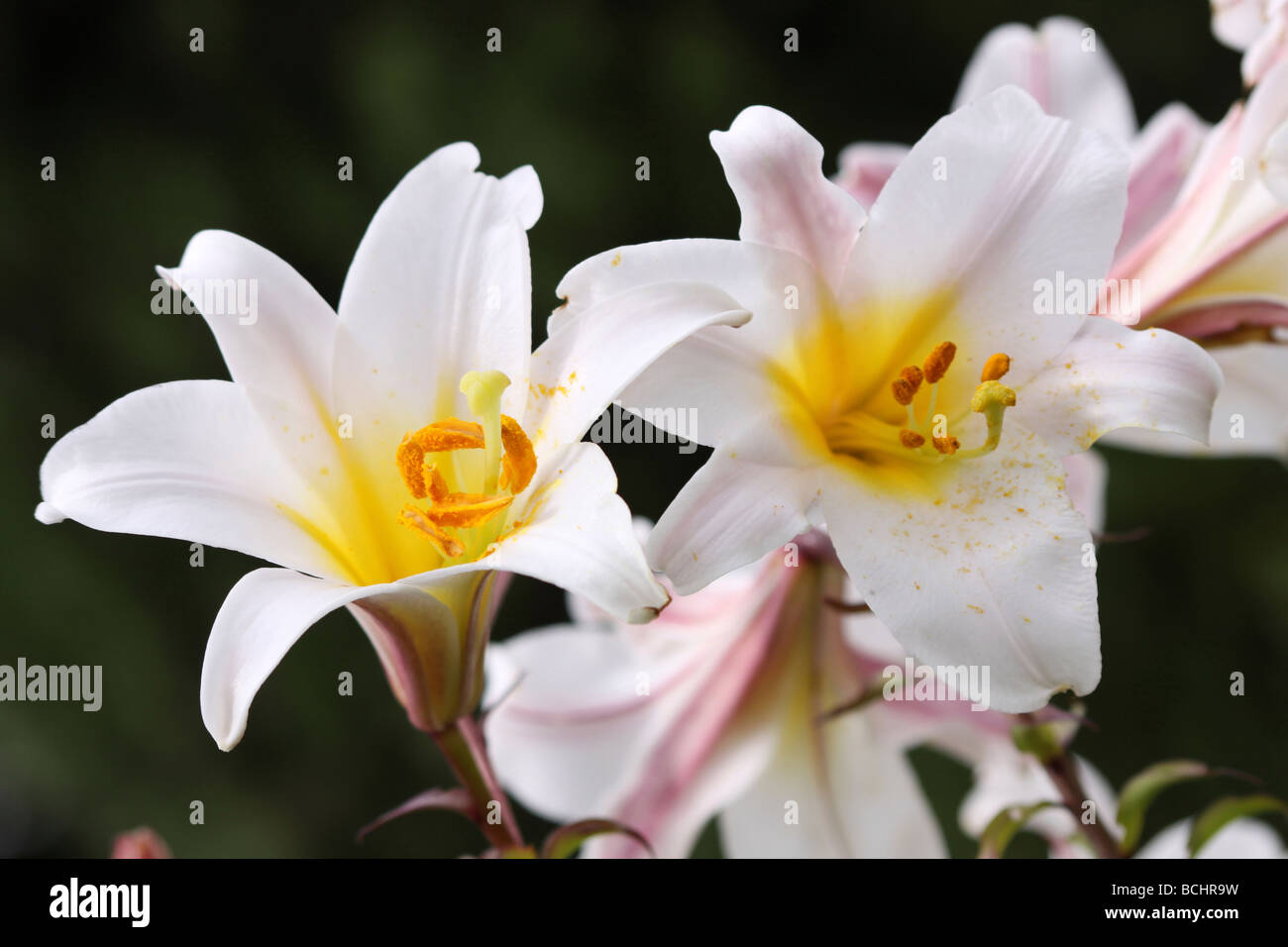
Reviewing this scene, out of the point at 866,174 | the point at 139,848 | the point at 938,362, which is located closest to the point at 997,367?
the point at 938,362

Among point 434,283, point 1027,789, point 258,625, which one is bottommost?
point 1027,789

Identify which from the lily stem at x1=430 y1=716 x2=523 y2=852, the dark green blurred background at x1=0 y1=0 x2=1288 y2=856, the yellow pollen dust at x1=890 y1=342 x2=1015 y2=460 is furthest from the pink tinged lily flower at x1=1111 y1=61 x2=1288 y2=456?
the dark green blurred background at x1=0 y1=0 x2=1288 y2=856

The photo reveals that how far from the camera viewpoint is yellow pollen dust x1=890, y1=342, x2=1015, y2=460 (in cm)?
46

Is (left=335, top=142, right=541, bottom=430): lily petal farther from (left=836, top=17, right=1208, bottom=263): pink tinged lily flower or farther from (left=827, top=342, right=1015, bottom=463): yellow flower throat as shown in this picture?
(left=836, top=17, right=1208, bottom=263): pink tinged lily flower

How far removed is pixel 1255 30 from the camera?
2.03 feet

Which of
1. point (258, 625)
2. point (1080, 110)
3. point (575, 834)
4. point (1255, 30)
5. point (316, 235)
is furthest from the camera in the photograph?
point (316, 235)

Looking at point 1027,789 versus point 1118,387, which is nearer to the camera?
point 1118,387

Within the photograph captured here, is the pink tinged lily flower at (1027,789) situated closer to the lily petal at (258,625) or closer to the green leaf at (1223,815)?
the green leaf at (1223,815)

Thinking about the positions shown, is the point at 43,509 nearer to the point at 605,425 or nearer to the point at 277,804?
the point at 605,425

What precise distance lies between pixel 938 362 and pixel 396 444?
21 cm

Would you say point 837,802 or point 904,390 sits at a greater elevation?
point 904,390

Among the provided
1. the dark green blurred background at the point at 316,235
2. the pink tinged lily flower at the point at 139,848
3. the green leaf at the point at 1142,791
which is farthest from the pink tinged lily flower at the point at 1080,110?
the dark green blurred background at the point at 316,235

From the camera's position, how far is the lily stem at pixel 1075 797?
1.76 feet

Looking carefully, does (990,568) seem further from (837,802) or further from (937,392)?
(837,802)
